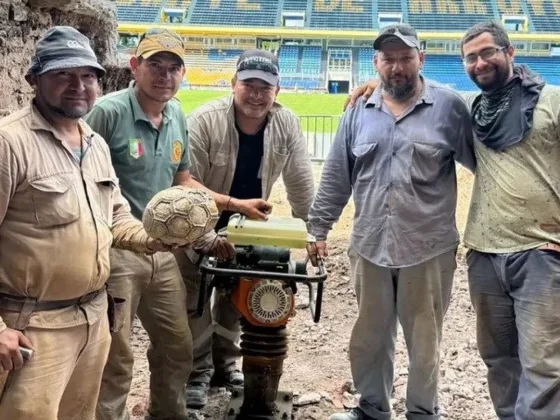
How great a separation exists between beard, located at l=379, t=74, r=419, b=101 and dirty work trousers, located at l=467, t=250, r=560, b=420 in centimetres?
82

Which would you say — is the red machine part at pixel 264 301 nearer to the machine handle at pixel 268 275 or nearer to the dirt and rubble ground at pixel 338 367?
the machine handle at pixel 268 275

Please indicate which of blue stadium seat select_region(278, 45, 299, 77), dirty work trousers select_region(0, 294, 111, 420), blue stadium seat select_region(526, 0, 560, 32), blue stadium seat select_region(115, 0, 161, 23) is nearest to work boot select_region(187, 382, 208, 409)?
A: dirty work trousers select_region(0, 294, 111, 420)

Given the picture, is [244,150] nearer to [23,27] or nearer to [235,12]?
[23,27]

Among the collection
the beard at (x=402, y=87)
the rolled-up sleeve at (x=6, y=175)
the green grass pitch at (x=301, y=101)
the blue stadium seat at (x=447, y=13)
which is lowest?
the rolled-up sleeve at (x=6, y=175)

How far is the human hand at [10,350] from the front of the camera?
190cm

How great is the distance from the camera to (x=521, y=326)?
A: 2777 millimetres

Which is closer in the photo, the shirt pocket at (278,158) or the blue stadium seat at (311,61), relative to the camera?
the shirt pocket at (278,158)

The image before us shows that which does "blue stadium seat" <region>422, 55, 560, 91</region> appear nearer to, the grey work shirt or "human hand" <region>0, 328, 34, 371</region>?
the grey work shirt

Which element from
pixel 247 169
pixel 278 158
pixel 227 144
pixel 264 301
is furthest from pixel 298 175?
pixel 264 301

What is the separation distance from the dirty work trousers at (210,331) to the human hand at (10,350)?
1467mm

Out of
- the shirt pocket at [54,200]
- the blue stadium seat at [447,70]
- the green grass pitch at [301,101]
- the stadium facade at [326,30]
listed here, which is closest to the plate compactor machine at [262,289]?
the shirt pocket at [54,200]

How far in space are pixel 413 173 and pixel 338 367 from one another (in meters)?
1.82

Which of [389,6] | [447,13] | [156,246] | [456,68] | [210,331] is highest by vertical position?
[389,6]

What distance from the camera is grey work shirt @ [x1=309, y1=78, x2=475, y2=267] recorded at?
2920 millimetres
